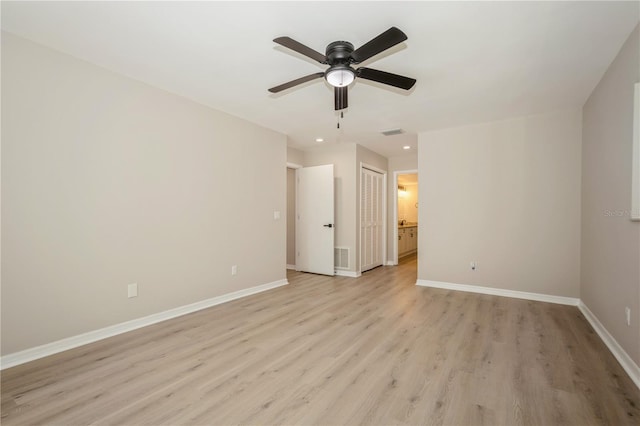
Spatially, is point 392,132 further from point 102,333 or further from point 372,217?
point 102,333

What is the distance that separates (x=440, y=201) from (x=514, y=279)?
1.54m

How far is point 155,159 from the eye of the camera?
3.27 m

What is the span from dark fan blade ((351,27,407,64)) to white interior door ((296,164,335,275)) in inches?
141

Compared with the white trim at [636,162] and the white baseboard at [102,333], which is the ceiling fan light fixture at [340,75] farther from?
the white baseboard at [102,333]

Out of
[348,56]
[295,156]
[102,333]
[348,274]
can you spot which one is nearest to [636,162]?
[348,56]

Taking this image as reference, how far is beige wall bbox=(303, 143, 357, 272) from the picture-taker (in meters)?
5.79

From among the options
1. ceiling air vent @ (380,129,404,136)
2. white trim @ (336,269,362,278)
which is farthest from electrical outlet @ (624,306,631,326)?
white trim @ (336,269,362,278)

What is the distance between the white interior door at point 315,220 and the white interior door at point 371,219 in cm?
72

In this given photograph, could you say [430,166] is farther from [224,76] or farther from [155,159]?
[155,159]

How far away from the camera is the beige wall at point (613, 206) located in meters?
2.25

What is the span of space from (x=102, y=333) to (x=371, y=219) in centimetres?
493

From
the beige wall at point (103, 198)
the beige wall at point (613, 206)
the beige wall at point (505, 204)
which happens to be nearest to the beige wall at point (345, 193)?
the beige wall at point (505, 204)

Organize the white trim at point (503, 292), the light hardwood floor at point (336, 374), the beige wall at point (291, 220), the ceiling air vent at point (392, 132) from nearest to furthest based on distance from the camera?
the light hardwood floor at point (336, 374) → the white trim at point (503, 292) → the ceiling air vent at point (392, 132) → the beige wall at point (291, 220)

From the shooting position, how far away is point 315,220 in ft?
19.4
